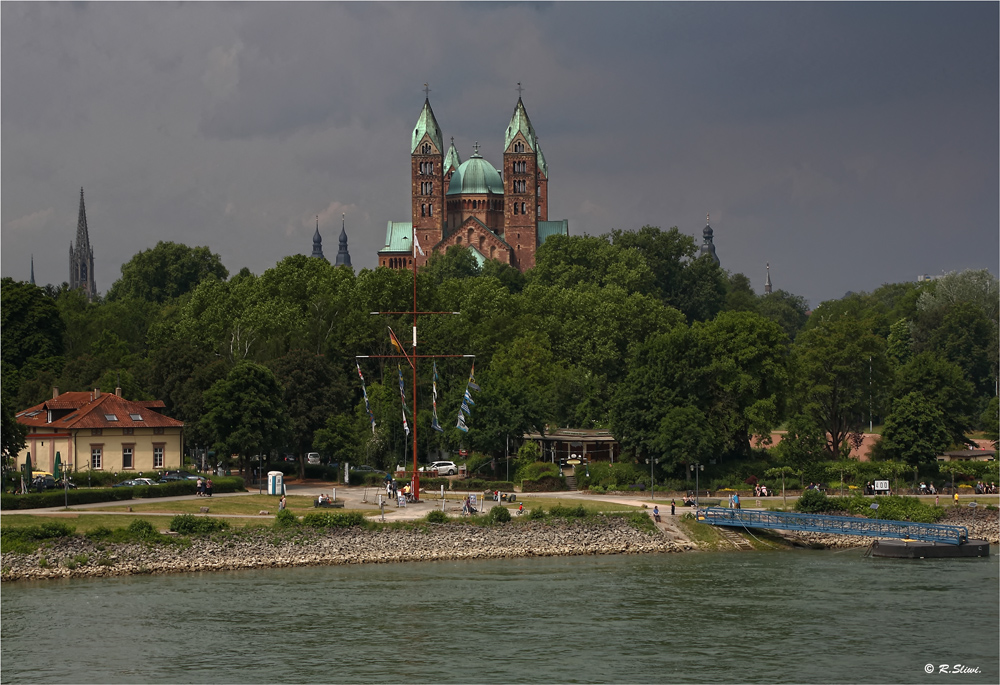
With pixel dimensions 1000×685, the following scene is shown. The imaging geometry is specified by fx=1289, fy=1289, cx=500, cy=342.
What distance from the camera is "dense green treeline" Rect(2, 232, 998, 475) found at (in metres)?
75.9

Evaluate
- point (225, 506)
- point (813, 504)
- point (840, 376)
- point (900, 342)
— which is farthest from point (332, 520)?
point (900, 342)

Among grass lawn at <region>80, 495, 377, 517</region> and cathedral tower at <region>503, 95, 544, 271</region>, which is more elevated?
cathedral tower at <region>503, 95, 544, 271</region>

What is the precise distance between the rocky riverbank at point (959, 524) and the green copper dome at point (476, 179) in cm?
11439

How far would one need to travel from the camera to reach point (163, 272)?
158 metres

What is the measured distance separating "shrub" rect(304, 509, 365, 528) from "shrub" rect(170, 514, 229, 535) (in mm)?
3481

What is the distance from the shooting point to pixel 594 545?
60125 mm

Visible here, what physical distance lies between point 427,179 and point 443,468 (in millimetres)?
97430

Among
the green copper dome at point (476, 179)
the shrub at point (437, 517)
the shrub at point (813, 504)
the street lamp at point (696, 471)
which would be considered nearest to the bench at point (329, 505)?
the shrub at point (437, 517)

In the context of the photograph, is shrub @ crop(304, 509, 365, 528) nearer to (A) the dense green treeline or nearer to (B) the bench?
(B) the bench

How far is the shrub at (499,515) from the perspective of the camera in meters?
61.3

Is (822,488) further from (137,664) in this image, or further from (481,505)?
(137,664)

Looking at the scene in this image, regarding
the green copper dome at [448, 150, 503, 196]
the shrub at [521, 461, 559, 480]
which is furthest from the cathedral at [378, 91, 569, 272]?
the shrub at [521, 461, 559, 480]

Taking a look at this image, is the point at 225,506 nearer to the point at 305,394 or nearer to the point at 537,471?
the point at 305,394

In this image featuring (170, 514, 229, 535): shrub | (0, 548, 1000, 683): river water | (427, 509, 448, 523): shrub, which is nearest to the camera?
(0, 548, 1000, 683): river water
